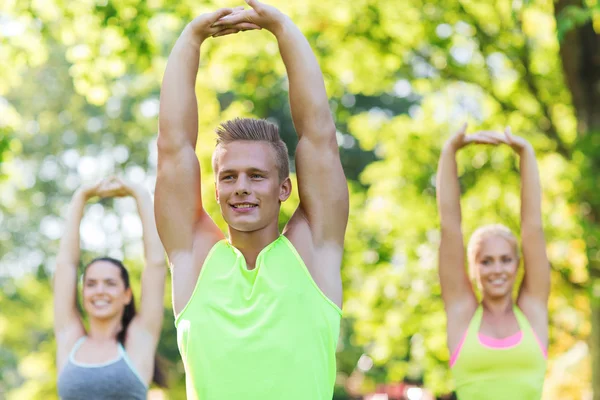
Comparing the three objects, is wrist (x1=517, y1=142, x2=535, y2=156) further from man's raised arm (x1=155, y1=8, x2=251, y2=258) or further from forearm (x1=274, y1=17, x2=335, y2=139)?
man's raised arm (x1=155, y1=8, x2=251, y2=258)

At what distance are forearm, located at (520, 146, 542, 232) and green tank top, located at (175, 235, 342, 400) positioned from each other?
6.32 ft

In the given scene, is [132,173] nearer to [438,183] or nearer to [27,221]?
[27,221]

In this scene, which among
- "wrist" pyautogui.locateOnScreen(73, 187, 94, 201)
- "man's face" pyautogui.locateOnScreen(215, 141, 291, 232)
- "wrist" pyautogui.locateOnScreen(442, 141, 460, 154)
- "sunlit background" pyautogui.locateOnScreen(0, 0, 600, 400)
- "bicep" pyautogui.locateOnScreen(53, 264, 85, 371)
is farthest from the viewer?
"sunlit background" pyautogui.locateOnScreen(0, 0, 600, 400)

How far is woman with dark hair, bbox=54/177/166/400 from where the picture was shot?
4648 mm

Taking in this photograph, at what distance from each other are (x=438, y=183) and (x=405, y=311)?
6.13 m

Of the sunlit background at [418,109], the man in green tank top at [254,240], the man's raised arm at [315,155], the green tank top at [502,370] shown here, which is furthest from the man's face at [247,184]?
the sunlit background at [418,109]

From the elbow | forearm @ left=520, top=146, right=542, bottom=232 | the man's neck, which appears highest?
forearm @ left=520, top=146, right=542, bottom=232

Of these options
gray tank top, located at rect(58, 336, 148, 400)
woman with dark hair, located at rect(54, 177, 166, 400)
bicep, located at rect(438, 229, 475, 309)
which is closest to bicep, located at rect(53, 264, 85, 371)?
woman with dark hair, located at rect(54, 177, 166, 400)

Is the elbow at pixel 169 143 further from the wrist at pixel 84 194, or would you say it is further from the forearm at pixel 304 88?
the wrist at pixel 84 194

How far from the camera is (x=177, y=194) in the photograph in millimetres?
2873

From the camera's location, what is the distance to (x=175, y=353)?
20.6 metres

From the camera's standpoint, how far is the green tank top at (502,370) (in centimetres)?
432

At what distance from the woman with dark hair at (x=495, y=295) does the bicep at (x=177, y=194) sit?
196 cm

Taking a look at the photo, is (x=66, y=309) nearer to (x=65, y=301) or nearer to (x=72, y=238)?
(x=65, y=301)
